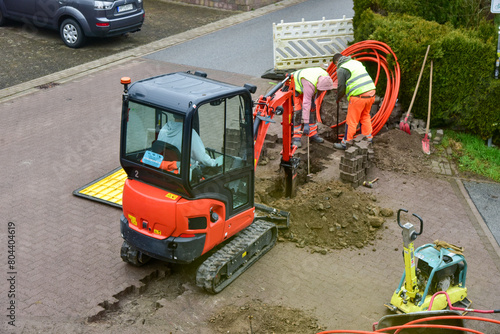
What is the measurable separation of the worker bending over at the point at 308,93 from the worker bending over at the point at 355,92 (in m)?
0.30

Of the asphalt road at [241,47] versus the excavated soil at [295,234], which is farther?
the asphalt road at [241,47]

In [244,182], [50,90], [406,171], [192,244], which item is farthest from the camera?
[50,90]

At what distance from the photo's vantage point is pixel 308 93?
37.0 ft

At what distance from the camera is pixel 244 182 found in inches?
305

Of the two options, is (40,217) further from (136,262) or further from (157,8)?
(157,8)

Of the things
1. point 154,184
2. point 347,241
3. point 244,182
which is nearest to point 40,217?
point 154,184

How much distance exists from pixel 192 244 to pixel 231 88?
199cm

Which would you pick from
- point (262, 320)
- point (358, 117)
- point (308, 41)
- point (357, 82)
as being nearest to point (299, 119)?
point (358, 117)

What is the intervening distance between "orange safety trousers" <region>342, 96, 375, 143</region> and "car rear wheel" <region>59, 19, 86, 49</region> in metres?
8.68

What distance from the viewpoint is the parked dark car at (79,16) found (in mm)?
15859

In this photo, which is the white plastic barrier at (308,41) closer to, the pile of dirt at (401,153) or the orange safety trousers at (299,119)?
the orange safety trousers at (299,119)

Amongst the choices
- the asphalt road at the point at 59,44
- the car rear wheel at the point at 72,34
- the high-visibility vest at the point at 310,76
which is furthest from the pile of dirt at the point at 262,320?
the car rear wheel at the point at 72,34

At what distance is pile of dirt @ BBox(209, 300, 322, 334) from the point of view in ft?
22.4

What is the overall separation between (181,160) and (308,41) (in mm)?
9902
